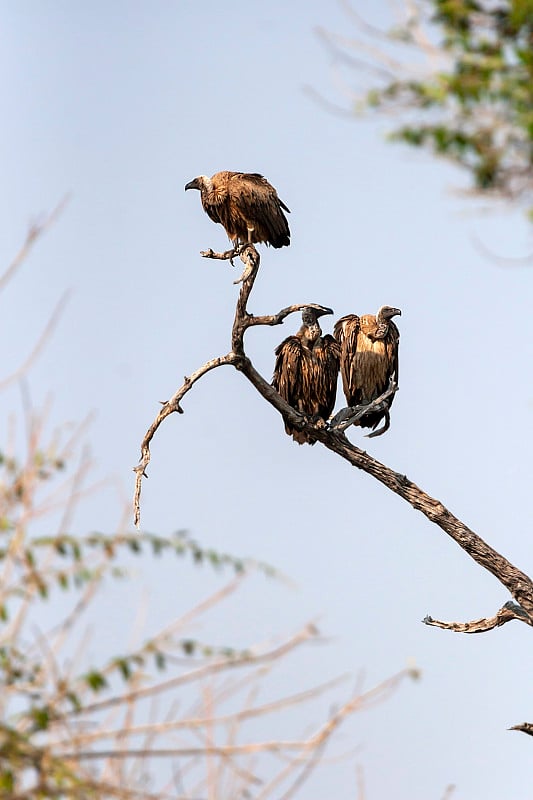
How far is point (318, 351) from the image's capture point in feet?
31.9

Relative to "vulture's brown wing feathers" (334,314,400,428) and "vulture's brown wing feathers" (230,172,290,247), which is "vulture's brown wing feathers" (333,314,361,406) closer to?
"vulture's brown wing feathers" (334,314,400,428)

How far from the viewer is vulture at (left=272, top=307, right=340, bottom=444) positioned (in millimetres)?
9664

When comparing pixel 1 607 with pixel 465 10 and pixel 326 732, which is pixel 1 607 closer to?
pixel 326 732

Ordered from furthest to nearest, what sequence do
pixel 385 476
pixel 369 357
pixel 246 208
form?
1. pixel 246 208
2. pixel 369 357
3. pixel 385 476

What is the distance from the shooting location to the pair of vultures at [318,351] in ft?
31.7

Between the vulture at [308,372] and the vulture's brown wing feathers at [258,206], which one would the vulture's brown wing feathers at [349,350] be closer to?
the vulture at [308,372]

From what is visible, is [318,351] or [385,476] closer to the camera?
[385,476]

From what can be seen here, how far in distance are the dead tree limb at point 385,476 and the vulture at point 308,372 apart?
21 cm

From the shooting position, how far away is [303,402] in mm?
9742

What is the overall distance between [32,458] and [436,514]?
18.3 ft

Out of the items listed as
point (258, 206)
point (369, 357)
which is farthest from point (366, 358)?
point (258, 206)

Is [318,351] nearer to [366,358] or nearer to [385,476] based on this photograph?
[366,358]

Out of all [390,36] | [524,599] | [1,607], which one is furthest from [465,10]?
[524,599]

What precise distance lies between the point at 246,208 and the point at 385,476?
7.46ft
